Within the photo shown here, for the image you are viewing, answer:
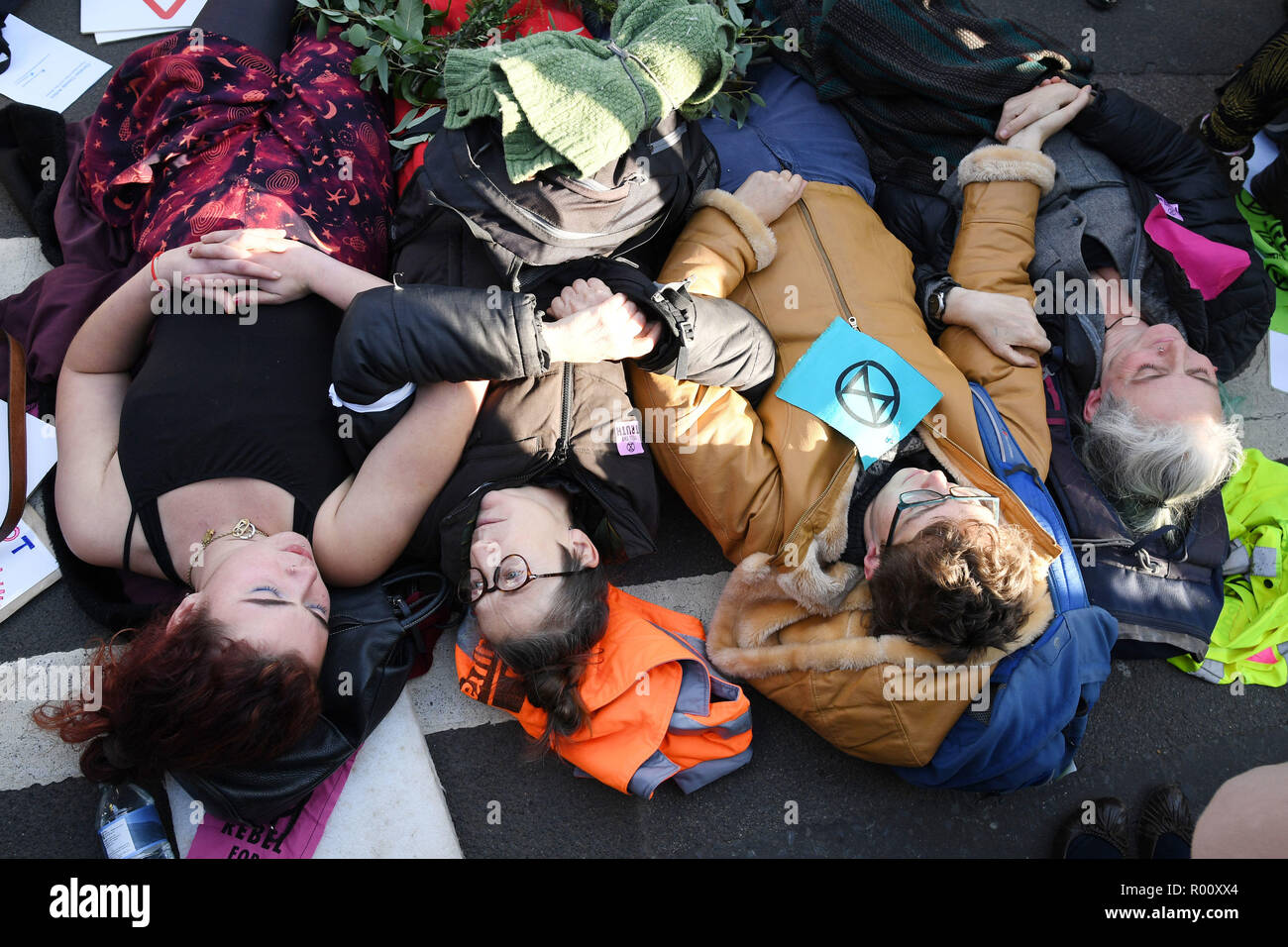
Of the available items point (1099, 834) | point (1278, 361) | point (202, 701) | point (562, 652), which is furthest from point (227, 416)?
point (1278, 361)

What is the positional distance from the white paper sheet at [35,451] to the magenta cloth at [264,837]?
1272 mm

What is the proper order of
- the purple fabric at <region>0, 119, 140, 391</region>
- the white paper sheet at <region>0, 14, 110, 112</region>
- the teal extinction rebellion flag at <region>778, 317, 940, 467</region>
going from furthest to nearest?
the white paper sheet at <region>0, 14, 110, 112</region>
the purple fabric at <region>0, 119, 140, 391</region>
the teal extinction rebellion flag at <region>778, 317, 940, 467</region>

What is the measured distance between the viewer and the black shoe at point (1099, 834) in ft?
8.71

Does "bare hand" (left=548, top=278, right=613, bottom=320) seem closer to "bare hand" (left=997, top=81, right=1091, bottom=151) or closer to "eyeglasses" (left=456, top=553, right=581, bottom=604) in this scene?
"eyeglasses" (left=456, top=553, right=581, bottom=604)

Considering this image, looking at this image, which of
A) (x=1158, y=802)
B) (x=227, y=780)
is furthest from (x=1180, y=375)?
(x=227, y=780)

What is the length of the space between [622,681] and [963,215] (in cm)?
206

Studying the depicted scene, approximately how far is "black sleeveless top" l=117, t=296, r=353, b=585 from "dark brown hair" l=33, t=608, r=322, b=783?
1.24 ft

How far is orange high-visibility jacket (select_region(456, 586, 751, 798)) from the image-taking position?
2475 mm

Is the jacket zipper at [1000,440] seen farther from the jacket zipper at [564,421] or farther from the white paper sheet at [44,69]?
the white paper sheet at [44,69]

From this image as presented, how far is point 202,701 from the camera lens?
2.09 meters

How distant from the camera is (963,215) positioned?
3.02 meters

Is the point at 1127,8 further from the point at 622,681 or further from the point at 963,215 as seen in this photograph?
the point at 622,681

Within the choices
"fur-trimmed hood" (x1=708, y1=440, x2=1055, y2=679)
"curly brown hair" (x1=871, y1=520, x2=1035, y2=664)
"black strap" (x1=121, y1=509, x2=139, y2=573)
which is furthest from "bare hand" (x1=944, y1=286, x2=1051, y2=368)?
"black strap" (x1=121, y1=509, x2=139, y2=573)

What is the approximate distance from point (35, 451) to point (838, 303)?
272cm
